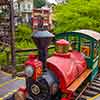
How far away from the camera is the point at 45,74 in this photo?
7012mm

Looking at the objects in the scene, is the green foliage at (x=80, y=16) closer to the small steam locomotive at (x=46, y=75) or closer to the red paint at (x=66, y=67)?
the red paint at (x=66, y=67)

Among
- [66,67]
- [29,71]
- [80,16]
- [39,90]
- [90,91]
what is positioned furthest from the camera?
[80,16]

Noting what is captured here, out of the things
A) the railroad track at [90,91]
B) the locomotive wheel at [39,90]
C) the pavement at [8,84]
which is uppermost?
the locomotive wheel at [39,90]

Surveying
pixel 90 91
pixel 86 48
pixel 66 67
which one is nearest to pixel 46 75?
pixel 66 67

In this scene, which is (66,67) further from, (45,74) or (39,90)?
(39,90)

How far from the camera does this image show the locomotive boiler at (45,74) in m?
6.67

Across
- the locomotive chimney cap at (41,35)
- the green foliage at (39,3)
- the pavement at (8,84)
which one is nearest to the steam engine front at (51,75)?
the locomotive chimney cap at (41,35)

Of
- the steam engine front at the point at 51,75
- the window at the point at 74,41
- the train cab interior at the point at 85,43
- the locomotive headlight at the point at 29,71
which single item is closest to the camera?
the locomotive headlight at the point at 29,71

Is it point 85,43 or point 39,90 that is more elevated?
point 85,43

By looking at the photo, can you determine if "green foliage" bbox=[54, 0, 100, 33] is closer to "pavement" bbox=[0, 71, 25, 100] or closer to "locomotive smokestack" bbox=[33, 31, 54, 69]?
"pavement" bbox=[0, 71, 25, 100]

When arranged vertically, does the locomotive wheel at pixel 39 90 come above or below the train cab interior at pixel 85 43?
below

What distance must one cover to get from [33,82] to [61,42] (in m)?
1.84

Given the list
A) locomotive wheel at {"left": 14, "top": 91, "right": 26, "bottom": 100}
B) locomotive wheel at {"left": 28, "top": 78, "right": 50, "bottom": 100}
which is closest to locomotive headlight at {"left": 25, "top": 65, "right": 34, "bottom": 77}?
locomotive wheel at {"left": 28, "top": 78, "right": 50, "bottom": 100}

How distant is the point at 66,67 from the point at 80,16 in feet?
31.3
